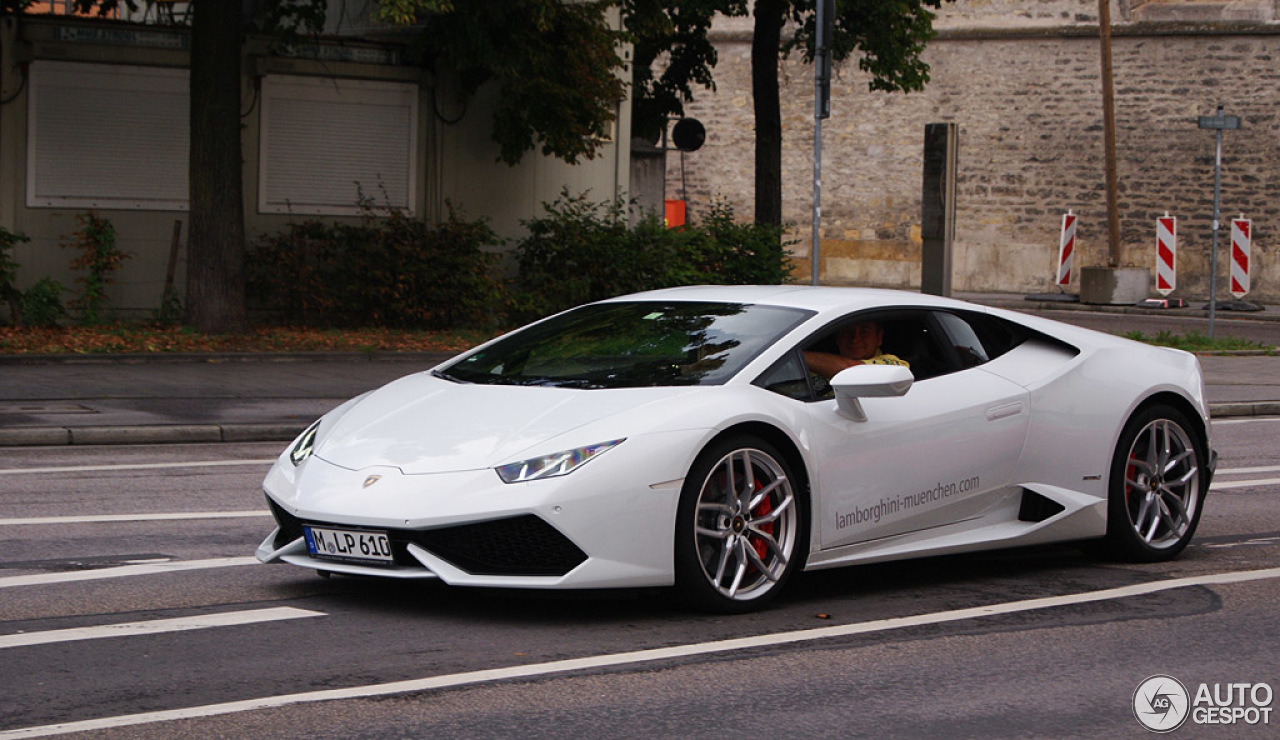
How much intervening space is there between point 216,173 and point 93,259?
2.01 m

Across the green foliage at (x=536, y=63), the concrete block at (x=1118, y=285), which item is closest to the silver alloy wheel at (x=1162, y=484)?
the green foliage at (x=536, y=63)

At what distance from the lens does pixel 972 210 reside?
4097 cm

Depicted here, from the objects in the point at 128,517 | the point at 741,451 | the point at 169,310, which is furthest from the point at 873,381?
the point at 169,310

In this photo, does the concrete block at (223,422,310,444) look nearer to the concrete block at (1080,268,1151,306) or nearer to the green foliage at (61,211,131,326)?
the green foliage at (61,211,131,326)

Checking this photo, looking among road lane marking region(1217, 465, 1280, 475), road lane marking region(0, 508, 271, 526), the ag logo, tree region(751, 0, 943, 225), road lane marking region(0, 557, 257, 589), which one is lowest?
the ag logo

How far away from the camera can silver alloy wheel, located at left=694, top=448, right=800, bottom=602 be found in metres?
6.30

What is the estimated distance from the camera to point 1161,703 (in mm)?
5332

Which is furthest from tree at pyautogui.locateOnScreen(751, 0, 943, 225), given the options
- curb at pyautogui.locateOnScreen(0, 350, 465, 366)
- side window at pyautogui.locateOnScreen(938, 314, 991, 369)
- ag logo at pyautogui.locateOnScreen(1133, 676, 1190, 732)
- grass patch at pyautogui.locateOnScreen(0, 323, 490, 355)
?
ag logo at pyautogui.locateOnScreen(1133, 676, 1190, 732)

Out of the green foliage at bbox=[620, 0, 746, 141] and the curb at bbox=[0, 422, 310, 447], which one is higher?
the green foliage at bbox=[620, 0, 746, 141]

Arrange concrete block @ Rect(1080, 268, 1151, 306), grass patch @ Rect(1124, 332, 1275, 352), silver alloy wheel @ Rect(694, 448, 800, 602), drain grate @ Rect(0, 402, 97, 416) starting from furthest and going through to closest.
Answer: concrete block @ Rect(1080, 268, 1151, 306) < grass patch @ Rect(1124, 332, 1275, 352) < drain grate @ Rect(0, 402, 97, 416) < silver alloy wheel @ Rect(694, 448, 800, 602)

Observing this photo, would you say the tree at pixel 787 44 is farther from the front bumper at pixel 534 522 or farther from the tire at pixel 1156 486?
→ the front bumper at pixel 534 522

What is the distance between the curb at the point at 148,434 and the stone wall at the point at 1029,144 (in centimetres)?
3008

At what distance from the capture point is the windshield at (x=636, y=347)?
6.74m

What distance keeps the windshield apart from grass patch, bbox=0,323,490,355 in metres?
10.6
